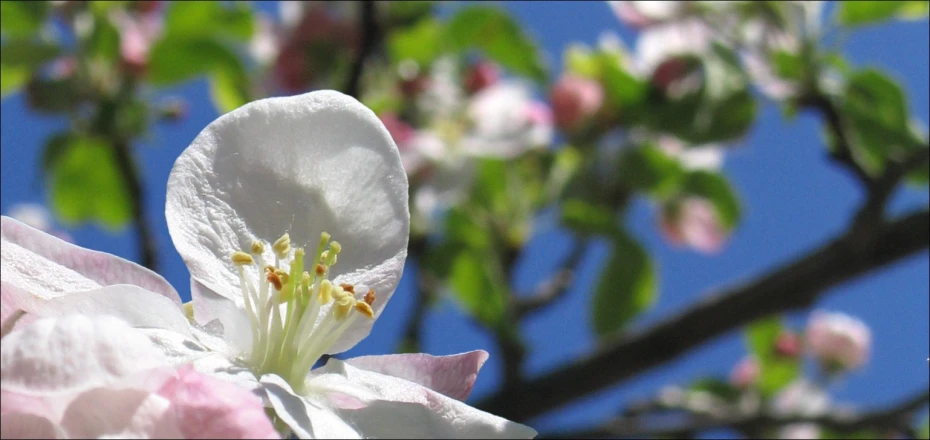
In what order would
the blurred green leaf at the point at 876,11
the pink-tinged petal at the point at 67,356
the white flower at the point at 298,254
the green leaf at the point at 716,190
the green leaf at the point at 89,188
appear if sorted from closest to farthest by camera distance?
the pink-tinged petal at the point at 67,356 → the white flower at the point at 298,254 → the blurred green leaf at the point at 876,11 → the green leaf at the point at 716,190 → the green leaf at the point at 89,188

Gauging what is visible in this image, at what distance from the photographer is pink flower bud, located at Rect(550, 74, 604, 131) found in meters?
2.07

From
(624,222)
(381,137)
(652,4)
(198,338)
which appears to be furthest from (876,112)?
(198,338)

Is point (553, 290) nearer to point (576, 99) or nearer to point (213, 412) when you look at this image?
point (576, 99)

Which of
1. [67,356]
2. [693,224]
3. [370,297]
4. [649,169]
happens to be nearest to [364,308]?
[370,297]

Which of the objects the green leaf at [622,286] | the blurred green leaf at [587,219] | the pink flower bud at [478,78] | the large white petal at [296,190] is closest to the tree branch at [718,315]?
the green leaf at [622,286]

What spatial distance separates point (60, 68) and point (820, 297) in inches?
58.5

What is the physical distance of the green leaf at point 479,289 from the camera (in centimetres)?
179

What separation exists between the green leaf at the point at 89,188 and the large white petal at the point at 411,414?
158 cm

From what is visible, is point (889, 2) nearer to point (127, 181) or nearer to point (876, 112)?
point (876, 112)

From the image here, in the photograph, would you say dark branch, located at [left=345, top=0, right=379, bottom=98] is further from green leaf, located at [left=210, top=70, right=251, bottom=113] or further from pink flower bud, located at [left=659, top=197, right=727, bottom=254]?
pink flower bud, located at [left=659, top=197, right=727, bottom=254]

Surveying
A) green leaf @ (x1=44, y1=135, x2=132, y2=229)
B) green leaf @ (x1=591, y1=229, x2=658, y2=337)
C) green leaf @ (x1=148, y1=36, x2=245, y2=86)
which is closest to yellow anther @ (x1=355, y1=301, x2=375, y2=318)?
green leaf @ (x1=148, y1=36, x2=245, y2=86)

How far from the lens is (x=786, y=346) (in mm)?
2260

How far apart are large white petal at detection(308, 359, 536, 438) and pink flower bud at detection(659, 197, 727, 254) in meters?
1.85

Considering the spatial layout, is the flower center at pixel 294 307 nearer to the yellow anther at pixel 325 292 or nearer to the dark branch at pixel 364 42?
the yellow anther at pixel 325 292
